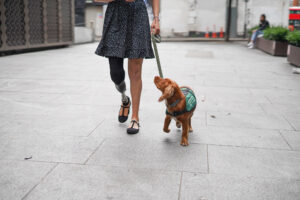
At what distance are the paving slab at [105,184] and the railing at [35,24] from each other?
8.84 meters

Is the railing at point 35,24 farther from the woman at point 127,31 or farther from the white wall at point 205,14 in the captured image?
the white wall at point 205,14

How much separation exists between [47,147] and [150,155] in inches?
36.4

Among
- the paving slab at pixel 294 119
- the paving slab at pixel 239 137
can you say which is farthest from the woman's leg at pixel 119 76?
the paving slab at pixel 294 119

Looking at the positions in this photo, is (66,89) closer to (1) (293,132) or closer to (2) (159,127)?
(2) (159,127)

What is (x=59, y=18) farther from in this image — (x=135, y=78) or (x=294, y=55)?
(x=135, y=78)

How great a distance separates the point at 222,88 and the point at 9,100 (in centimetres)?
344

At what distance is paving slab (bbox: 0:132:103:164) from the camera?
2.80 metres

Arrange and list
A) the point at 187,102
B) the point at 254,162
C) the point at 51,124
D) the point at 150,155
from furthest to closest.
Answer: the point at 51,124
the point at 187,102
the point at 150,155
the point at 254,162

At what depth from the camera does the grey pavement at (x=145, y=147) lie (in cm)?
229

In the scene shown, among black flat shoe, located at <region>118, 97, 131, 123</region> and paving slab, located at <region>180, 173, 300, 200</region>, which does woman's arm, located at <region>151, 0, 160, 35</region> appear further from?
paving slab, located at <region>180, 173, 300, 200</region>

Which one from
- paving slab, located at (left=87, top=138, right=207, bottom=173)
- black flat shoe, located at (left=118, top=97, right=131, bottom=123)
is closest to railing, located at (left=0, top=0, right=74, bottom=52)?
black flat shoe, located at (left=118, top=97, right=131, bottom=123)

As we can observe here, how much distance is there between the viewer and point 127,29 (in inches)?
133

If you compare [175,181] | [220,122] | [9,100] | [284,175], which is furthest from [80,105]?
[284,175]

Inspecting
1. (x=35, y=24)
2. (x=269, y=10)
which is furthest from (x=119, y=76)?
(x=269, y=10)
